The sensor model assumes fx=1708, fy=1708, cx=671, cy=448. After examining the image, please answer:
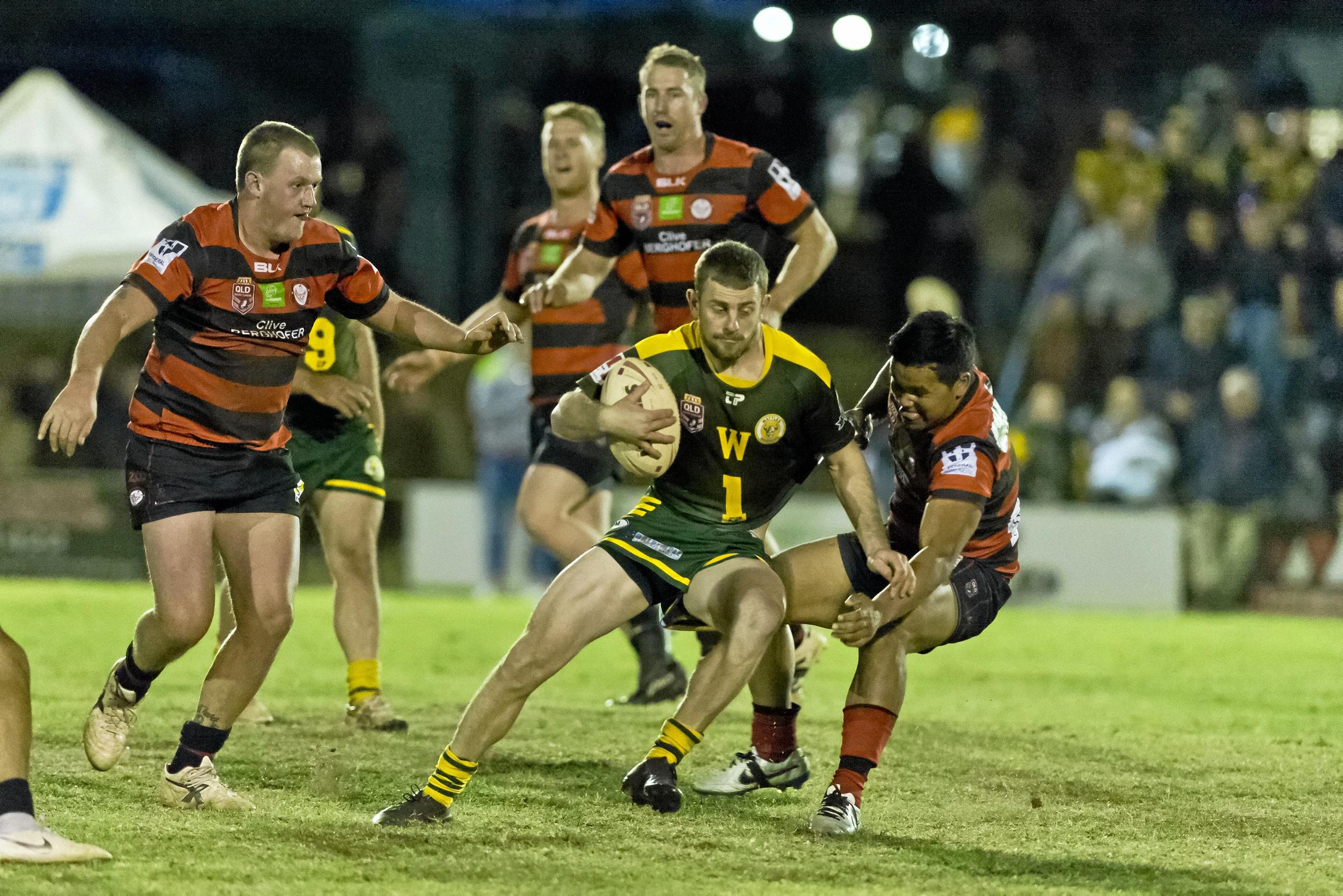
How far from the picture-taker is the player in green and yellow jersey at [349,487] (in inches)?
309

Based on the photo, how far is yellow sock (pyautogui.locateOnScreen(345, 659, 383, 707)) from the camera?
26.0 feet

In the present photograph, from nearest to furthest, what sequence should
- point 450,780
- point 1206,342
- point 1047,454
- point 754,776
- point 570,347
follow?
point 450,780
point 754,776
point 570,347
point 1047,454
point 1206,342

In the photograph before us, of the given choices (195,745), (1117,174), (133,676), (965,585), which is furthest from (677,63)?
(1117,174)

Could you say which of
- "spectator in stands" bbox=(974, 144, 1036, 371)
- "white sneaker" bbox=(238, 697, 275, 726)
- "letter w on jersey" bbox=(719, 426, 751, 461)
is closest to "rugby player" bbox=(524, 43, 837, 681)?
"letter w on jersey" bbox=(719, 426, 751, 461)

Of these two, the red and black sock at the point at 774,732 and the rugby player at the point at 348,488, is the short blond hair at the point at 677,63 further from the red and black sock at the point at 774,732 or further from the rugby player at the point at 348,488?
the red and black sock at the point at 774,732

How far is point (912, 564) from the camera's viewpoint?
5844mm

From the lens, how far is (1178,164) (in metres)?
16.5

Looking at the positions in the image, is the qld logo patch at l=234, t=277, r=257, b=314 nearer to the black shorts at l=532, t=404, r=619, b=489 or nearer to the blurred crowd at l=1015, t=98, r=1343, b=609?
the black shorts at l=532, t=404, r=619, b=489

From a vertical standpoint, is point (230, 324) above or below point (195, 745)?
above

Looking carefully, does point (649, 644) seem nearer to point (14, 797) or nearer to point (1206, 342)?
point (14, 797)

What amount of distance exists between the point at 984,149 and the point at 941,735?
10.7 metres

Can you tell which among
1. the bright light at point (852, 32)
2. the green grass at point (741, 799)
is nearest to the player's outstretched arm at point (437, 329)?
the green grass at point (741, 799)

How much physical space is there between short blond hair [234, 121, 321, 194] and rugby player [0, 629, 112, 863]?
73.1 inches

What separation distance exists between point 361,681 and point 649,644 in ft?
5.33
